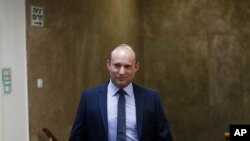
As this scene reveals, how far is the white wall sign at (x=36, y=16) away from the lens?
15.7 feet

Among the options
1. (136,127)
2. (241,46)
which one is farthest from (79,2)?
(136,127)

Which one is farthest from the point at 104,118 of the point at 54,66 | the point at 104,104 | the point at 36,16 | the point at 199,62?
the point at 199,62

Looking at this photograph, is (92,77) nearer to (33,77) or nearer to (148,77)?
(33,77)

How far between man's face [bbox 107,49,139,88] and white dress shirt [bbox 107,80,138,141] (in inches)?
3.0

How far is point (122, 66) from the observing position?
90.1 inches

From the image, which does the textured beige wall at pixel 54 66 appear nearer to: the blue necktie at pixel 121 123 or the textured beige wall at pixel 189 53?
the textured beige wall at pixel 189 53

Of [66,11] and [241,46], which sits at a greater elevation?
[66,11]

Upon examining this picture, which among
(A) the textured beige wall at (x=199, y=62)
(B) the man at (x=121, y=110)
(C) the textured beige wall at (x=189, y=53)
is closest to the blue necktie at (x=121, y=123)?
(B) the man at (x=121, y=110)

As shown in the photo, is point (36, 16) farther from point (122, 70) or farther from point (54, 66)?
point (122, 70)

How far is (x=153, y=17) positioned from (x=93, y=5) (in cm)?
210

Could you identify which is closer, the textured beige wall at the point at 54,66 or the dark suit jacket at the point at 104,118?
the dark suit jacket at the point at 104,118

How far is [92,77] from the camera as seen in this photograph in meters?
6.14

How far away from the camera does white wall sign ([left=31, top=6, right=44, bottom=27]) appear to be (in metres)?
4.80

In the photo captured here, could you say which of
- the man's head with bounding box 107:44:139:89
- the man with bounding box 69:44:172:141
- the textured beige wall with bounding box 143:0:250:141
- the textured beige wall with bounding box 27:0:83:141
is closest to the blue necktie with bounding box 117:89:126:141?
the man with bounding box 69:44:172:141
